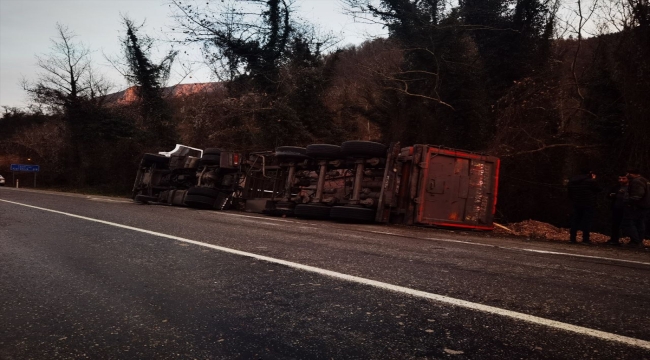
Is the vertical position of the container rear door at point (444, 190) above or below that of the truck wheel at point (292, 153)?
below

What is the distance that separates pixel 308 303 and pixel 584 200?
837 cm

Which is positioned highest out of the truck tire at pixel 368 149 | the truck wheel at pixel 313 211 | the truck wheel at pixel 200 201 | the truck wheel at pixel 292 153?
the truck tire at pixel 368 149

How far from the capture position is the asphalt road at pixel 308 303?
2252 millimetres

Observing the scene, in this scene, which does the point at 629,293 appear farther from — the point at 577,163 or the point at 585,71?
the point at 585,71

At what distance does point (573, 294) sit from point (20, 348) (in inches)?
141

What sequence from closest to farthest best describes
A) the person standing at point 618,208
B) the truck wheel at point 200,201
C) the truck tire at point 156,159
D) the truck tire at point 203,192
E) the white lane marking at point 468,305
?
the white lane marking at point 468,305 < the person standing at point 618,208 < the truck wheel at point 200,201 < the truck tire at point 203,192 < the truck tire at point 156,159

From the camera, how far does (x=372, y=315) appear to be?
2.72m

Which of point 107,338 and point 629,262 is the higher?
point 629,262

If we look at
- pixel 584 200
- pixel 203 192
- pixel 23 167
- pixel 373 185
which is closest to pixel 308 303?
pixel 373 185

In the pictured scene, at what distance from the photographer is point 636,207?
28.6 feet

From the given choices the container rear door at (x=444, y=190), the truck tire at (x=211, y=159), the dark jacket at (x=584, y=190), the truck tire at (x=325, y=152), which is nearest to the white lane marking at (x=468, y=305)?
the container rear door at (x=444, y=190)

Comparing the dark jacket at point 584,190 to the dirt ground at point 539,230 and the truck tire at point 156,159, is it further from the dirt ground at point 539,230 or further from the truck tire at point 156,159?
the truck tire at point 156,159

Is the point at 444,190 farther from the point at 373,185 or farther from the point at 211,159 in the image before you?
the point at 211,159

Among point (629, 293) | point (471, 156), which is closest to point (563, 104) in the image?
point (471, 156)
